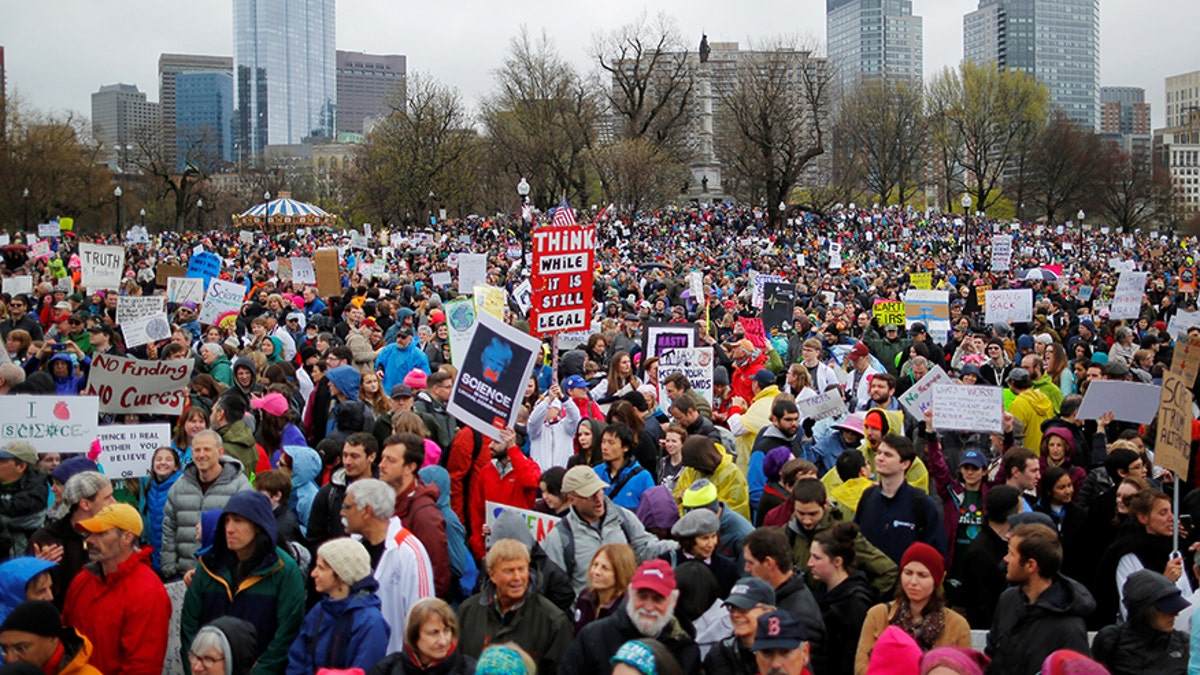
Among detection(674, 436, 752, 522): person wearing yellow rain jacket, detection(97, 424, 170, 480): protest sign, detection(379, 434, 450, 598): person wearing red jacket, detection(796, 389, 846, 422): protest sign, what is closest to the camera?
detection(379, 434, 450, 598): person wearing red jacket

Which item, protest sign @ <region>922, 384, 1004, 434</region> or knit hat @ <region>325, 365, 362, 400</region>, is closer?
protest sign @ <region>922, 384, 1004, 434</region>

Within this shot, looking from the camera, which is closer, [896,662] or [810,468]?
[896,662]

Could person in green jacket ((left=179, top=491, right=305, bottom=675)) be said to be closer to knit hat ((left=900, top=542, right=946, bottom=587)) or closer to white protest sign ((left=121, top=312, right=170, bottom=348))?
knit hat ((left=900, top=542, right=946, bottom=587))

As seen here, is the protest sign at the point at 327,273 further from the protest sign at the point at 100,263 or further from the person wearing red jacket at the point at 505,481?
the person wearing red jacket at the point at 505,481

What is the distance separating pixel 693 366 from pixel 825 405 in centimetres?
232

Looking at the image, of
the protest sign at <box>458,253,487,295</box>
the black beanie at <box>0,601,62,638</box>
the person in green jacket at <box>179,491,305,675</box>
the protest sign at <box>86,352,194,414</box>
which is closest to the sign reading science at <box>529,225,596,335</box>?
the protest sign at <box>86,352,194,414</box>

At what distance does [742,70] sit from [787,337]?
192 ft

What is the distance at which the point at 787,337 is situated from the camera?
16.2m

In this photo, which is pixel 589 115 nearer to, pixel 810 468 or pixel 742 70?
pixel 742 70

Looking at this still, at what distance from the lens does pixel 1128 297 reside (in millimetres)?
16609

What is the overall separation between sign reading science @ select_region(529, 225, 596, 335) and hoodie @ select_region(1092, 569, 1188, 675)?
540cm

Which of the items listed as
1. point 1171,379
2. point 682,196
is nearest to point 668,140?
point 682,196

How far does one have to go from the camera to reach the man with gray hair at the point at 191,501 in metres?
6.29

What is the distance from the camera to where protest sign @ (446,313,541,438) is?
23.5ft
